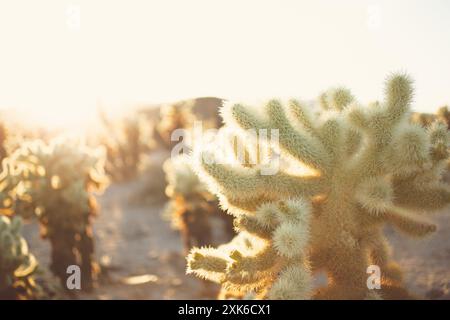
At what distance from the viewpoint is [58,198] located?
24.6 ft

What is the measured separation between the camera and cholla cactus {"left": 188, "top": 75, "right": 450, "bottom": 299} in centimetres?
321

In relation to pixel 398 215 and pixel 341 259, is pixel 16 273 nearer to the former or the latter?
pixel 341 259

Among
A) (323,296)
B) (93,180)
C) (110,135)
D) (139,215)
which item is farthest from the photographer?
(110,135)

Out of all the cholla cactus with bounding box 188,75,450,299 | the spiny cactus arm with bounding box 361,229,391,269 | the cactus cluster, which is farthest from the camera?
the cactus cluster

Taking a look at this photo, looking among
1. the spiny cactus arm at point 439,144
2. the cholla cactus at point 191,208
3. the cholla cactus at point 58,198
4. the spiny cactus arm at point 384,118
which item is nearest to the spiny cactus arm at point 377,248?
the spiny cactus arm at point 384,118

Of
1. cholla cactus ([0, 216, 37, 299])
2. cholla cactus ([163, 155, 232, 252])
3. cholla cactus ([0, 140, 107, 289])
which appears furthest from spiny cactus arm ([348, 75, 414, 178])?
cholla cactus ([163, 155, 232, 252])

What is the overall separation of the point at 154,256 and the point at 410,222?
7.86 meters

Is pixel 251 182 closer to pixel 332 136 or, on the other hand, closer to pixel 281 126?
pixel 281 126

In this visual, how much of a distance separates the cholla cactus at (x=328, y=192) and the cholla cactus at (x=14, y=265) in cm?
324

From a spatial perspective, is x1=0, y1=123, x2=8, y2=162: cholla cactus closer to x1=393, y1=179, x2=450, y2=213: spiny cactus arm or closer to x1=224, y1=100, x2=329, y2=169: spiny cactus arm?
x1=224, y1=100, x2=329, y2=169: spiny cactus arm

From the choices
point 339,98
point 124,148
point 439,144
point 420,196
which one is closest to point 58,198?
point 339,98

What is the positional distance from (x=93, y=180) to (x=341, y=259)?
562cm
